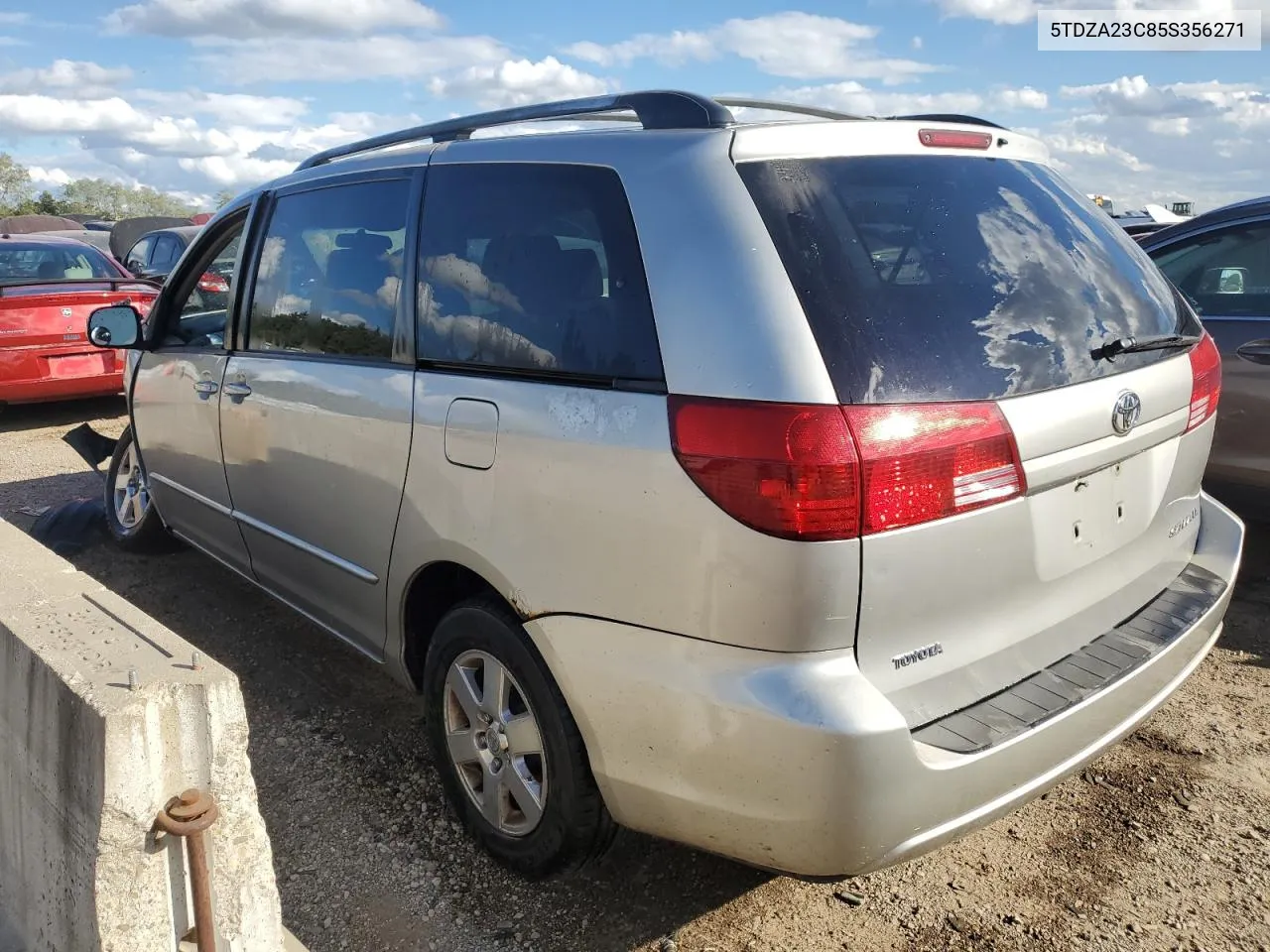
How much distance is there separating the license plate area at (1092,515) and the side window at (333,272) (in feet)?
5.89

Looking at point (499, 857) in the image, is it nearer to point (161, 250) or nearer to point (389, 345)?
point (389, 345)

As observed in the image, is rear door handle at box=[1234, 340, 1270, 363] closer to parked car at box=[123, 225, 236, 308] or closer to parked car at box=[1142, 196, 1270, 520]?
parked car at box=[1142, 196, 1270, 520]

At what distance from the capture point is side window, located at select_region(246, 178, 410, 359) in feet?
10.00

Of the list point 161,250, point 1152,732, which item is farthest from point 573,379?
point 161,250

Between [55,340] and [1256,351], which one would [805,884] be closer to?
[1256,351]

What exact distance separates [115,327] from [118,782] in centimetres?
316

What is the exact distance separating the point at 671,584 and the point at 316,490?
5.28 ft

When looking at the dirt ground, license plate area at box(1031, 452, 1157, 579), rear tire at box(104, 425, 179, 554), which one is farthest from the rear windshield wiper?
rear tire at box(104, 425, 179, 554)

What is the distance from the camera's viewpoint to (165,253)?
44.3 ft

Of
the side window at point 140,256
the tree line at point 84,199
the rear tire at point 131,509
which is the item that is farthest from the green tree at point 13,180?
the rear tire at point 131,509

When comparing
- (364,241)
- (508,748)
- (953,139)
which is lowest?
(508,748)

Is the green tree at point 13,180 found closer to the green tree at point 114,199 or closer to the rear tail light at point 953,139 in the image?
the green tree at point 114,199

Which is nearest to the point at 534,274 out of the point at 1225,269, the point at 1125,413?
→ the point at 1125,413

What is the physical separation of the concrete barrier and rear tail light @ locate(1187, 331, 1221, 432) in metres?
2.43
